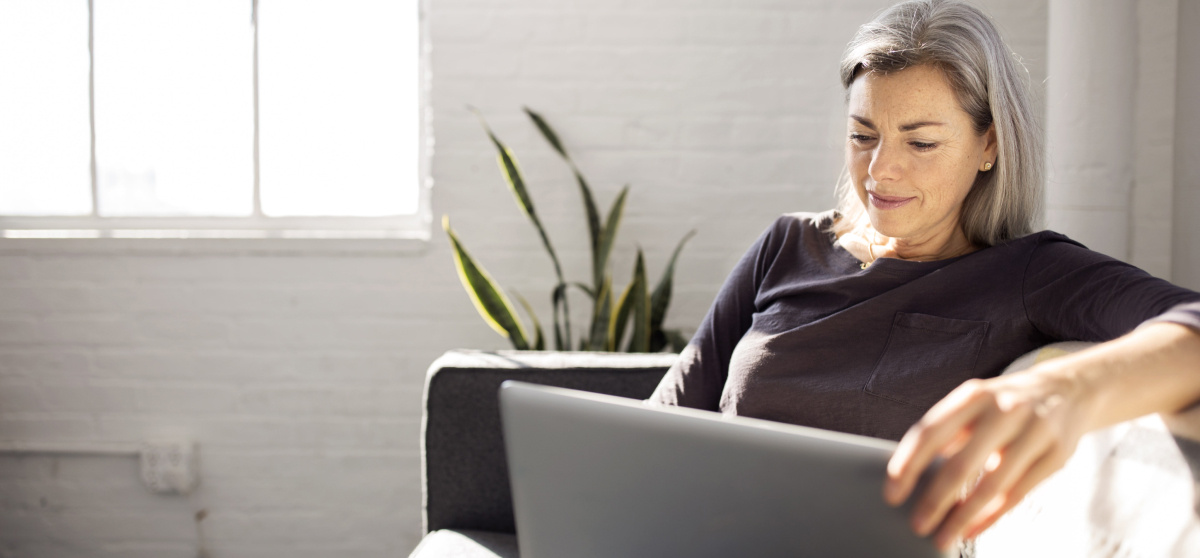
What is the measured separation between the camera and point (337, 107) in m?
2.34

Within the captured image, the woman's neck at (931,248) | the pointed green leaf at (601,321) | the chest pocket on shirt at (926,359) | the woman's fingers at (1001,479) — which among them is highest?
the woman's neck at (931,248)

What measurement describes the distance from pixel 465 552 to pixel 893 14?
1.04 meters

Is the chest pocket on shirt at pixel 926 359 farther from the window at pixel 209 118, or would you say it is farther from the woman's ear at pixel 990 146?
the window at pixel 209 118

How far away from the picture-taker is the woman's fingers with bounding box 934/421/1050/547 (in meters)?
0.41

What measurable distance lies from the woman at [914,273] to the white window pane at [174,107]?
1.69m

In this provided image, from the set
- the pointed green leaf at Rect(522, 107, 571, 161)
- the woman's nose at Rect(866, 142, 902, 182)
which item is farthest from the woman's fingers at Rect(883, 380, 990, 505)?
the pointed green leaf at Rect(522, 107, 571, 161)

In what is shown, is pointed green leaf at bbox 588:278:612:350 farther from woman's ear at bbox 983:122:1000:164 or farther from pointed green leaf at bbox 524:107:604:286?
woman's ear at bbox 983:122:1000:164

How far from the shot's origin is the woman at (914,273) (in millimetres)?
991

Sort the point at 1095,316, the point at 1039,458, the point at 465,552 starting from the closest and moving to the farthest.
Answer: the point at 1039,458, the point at 1095,316, the point at 465,552

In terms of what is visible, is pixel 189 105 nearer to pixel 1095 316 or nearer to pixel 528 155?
pixel 528 155

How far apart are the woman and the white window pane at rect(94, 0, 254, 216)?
5.55ft

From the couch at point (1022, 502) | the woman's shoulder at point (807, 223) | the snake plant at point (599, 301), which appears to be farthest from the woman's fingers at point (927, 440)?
the snake plant at point (599, 301)

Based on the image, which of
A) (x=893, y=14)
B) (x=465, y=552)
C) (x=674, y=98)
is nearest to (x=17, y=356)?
(x=465, y=552)

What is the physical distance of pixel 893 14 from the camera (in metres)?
1.14
